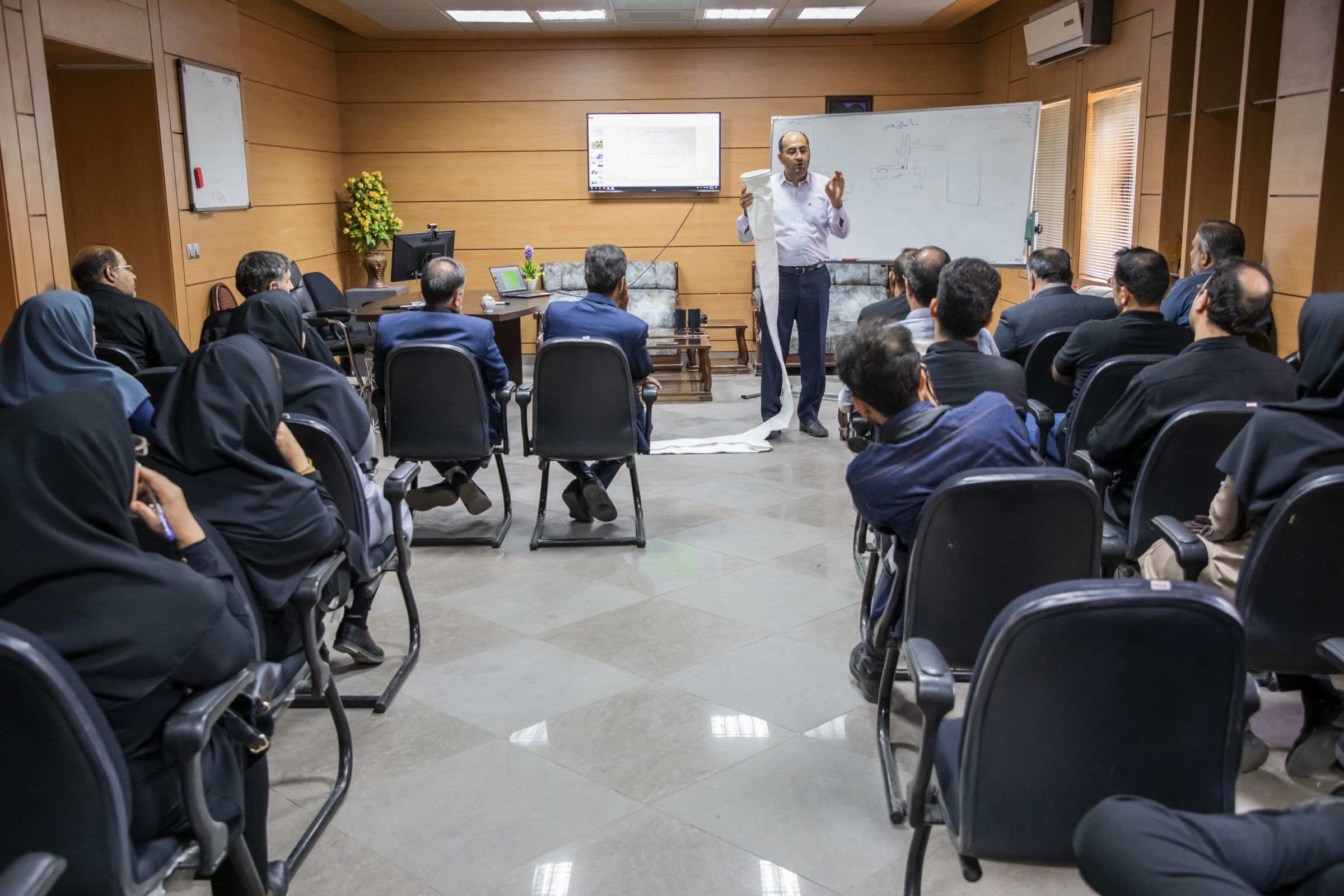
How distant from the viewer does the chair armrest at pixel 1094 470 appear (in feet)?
9.91

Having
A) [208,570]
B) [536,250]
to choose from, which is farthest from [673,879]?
[536,250]

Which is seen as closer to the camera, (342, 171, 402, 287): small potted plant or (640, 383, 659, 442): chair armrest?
(640, 383, 659, 442): chair armrest

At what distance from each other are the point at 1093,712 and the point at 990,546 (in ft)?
2.17

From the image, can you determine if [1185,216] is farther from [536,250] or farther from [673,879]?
[536,250]

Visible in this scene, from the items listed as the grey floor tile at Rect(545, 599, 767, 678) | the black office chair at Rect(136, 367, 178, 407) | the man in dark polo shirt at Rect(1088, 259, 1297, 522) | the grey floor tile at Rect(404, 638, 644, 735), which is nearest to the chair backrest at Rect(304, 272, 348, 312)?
the black office chair at Rect(136, 367, 178, 407)

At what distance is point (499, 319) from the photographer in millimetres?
6566

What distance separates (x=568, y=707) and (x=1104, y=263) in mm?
5353

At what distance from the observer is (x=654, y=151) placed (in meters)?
9.23

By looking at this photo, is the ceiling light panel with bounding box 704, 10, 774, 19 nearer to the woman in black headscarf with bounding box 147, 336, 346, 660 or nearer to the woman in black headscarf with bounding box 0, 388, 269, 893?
the woman in black headscarf with bounding box 147, 336, 346, 660

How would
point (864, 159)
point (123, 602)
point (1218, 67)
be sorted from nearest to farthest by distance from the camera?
1. point (123, 602)
2. point (1218, 67)
3. point (864, 159)

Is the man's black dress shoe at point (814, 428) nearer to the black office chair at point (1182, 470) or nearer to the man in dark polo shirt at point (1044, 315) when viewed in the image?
the man in dark polo shirt at point (1044, 315)

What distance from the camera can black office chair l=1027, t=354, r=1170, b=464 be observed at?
11.1ft

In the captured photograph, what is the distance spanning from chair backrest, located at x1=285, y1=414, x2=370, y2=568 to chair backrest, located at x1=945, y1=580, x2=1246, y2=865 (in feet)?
5.39

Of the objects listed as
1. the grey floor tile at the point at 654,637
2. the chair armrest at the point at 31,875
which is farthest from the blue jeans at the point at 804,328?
the chair armrest at the point at 31,875
